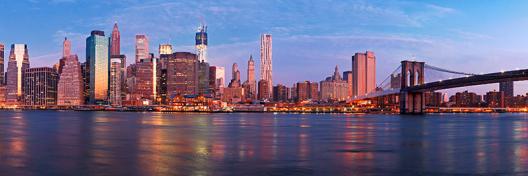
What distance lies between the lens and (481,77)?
315 ft

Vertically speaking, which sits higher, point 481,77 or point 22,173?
point 481,77

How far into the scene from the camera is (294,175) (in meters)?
21.9

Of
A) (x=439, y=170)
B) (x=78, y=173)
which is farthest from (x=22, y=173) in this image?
(x=439, y=170)

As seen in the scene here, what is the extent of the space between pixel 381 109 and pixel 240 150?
16319cm

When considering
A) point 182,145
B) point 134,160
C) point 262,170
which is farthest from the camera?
point 182,145

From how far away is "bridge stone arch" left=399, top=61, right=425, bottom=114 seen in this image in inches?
4732

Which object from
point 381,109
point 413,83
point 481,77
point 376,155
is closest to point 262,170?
point 376,155

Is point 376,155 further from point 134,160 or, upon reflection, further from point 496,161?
point 134,160

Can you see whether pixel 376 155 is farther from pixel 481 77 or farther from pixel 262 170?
pixel 481 77

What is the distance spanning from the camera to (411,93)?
122312 mm

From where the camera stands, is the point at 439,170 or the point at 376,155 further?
the point at 376,155

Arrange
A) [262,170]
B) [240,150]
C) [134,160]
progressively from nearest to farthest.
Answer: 1. [262,170]
2. [134,160]
3. [240,150]

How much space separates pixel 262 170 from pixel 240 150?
9.79 metres

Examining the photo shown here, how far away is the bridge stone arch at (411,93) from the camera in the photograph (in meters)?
120
